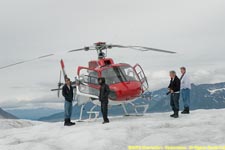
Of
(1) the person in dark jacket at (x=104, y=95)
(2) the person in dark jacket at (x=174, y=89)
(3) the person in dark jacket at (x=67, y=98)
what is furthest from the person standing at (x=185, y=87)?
(3) the person in dark jacket at (x=67, y=98)

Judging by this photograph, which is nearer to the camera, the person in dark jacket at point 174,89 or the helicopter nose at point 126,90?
the person in dark jacket at point 174,89

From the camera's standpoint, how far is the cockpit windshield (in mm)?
17172

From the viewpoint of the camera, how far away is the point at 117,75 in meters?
17.3

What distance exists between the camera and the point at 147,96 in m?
18.1

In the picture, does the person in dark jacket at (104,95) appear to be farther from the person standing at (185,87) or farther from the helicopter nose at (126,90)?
the person standing at (185,87)

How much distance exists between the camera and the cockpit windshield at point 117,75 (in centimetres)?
1717

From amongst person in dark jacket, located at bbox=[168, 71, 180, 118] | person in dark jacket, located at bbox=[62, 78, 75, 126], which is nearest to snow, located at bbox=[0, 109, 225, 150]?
person in dark jacket, located at bbox=[168, 71, 180, 118]

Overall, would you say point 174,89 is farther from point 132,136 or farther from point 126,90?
point 132,136

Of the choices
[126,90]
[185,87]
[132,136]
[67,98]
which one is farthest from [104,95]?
[185,87]

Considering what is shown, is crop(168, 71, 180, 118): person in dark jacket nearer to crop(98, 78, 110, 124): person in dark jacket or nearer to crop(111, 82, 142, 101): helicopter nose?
crop(111, 82, 142, 101): helicopter nose

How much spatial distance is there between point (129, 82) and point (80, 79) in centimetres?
229

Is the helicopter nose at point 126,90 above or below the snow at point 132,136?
above

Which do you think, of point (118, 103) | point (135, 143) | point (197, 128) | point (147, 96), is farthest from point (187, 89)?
point (135, 143)

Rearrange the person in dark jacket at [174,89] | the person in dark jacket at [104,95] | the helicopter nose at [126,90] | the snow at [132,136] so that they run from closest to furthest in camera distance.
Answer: the snow at [132,136], the person in dark jacket at [104,95], the person in dark jacket at [174,89], the helicopter nose at [126,90]
